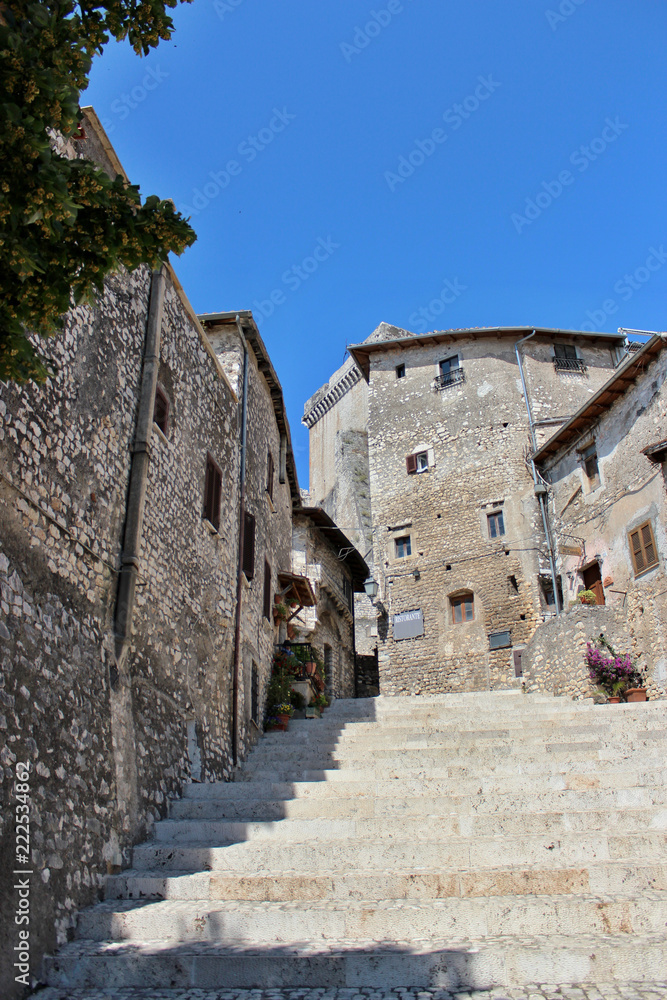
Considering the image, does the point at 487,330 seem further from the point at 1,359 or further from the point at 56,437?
the point at 1,359

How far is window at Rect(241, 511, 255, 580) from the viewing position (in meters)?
13.3

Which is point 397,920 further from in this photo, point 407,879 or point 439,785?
point 439,785

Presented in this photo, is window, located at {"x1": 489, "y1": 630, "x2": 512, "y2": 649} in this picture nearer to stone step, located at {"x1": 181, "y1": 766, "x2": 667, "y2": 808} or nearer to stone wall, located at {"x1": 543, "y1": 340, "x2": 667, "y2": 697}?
stone wall, located at {"x1": 543, "y1": 340, "x2": 667, "y2": 697}

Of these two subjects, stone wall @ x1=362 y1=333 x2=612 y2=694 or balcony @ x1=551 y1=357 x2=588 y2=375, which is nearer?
stone wall @ x1=362 y1=333 x2=612 y2=694

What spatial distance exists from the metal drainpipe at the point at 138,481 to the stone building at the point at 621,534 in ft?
32.1

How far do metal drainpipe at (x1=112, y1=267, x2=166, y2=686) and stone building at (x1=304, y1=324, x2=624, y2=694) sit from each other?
1379 cm

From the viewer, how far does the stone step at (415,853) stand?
19.8 ft

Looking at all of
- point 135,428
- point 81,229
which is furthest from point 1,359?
point 135,428

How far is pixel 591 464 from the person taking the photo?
18484 mm

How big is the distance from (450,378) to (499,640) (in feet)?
30.6

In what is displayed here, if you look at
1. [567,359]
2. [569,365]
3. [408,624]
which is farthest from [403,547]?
[567,359]

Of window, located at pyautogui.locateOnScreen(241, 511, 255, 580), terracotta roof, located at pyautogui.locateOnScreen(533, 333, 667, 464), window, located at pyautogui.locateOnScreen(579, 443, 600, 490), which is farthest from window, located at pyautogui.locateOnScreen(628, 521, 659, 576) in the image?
window, located at pyautogui.locateOnScreen(241, 511, 255, 580)

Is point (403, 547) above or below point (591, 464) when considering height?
below

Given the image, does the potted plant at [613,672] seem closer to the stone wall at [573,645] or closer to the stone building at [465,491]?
the stone wall at [573,645]
